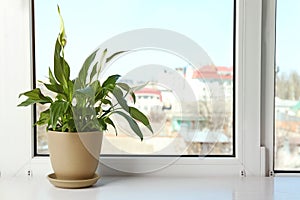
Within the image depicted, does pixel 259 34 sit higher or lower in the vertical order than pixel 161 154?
higher

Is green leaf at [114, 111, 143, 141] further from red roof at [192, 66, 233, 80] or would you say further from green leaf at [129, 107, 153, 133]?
red roof at [192, 66, 233, 80]

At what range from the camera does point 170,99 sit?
1305 mm

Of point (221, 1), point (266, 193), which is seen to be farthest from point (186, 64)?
point (266, 193)

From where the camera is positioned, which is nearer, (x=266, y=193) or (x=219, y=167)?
(x=266, y=193)

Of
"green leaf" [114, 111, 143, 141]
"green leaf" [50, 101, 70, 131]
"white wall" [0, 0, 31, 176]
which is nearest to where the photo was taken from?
"green leaf" [50, 101, 70, 131]

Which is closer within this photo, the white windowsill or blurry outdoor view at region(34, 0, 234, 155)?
the white windowsill

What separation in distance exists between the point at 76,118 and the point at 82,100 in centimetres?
5

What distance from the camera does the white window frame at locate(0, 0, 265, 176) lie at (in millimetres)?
1295

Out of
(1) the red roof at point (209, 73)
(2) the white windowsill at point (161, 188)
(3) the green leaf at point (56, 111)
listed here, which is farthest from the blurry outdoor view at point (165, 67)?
(3) the green leaf at point (56, 111)

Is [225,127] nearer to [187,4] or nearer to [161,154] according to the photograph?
[161,154]

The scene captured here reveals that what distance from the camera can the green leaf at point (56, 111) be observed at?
1.09 m

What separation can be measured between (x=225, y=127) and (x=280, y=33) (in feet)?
1.16

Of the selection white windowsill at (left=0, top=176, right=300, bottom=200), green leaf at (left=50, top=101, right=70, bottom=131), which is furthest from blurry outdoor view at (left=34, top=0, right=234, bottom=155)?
green leaf at (left=50, top=101, right=70, bottom=131)

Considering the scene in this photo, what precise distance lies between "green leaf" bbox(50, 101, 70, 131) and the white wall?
215 millimetres
